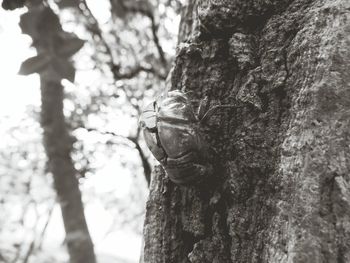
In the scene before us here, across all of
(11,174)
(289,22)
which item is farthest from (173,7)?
(11,174)

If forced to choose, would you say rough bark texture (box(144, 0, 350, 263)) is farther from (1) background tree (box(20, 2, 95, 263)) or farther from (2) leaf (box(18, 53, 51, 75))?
(1) background tree (box(20, 2, 95, 263))

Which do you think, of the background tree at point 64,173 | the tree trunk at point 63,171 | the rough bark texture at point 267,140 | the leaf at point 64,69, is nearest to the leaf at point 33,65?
the leaf at point 64,69

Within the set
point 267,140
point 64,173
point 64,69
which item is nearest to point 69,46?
point 64,69

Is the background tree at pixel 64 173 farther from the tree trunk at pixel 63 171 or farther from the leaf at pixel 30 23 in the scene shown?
the leaf at pixel 30 23

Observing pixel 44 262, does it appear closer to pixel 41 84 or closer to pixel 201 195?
pixel 41 84

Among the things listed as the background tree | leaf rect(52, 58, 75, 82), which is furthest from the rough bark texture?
the background tree

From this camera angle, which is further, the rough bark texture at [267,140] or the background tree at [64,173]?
the background tree at [64,173]
